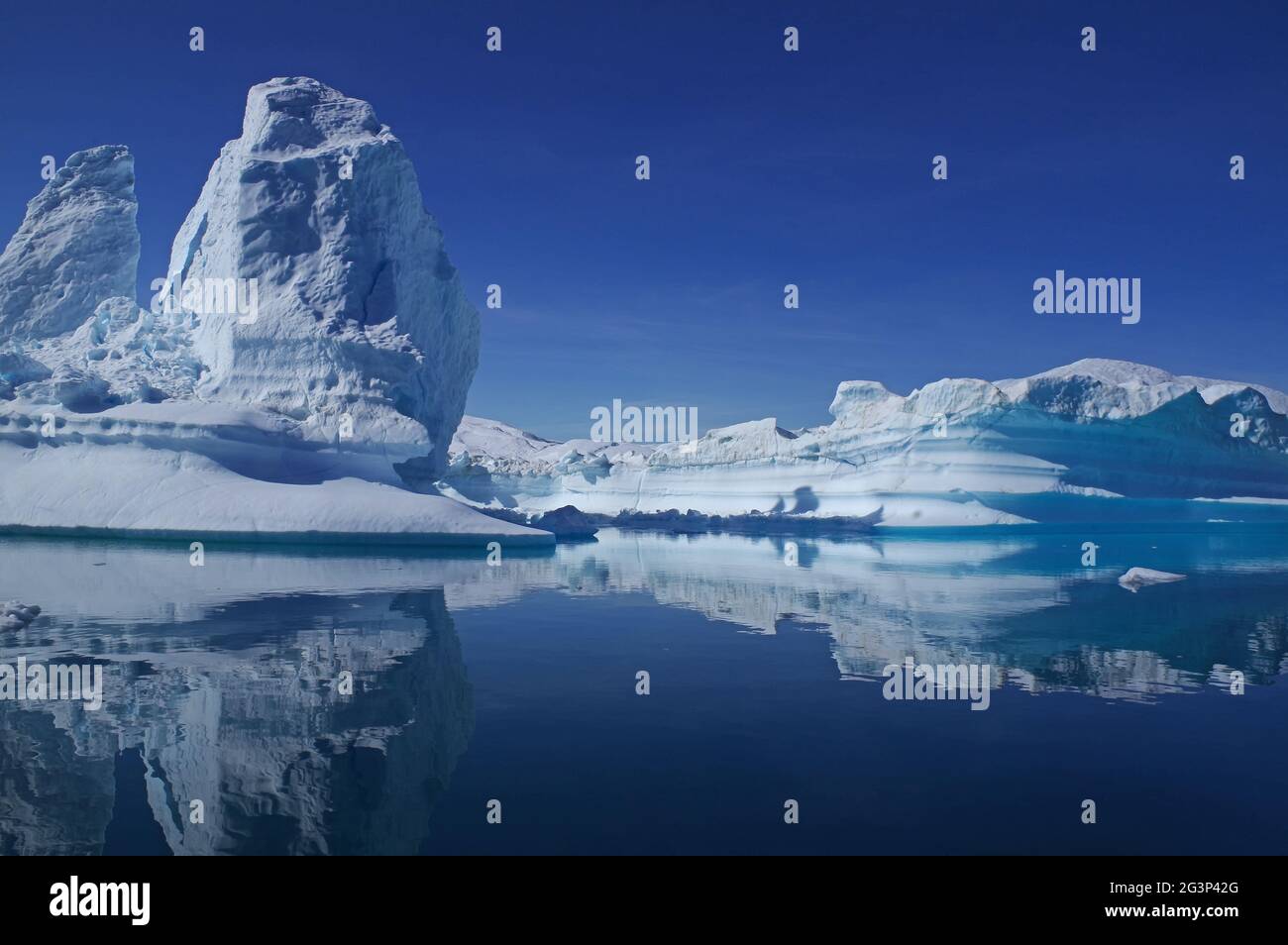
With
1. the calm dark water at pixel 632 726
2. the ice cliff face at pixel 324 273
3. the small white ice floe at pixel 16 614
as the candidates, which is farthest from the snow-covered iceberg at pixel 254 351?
the small white ice floe at pixel 16 614

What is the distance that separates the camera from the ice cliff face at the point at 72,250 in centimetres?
2758

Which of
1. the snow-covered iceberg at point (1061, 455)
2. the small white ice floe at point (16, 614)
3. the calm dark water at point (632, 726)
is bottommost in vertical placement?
the calm dark water at point (632, 726)

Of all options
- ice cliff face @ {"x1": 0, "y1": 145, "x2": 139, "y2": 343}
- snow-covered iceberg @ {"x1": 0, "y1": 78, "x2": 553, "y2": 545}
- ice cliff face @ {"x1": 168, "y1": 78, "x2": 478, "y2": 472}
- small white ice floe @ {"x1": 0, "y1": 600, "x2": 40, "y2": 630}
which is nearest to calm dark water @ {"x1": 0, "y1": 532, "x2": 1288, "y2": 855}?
small white ice floe @ {"x1": 0, "y1": 600, "x2": 40, "y2": 630}

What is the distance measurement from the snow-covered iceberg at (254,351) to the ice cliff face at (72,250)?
6 cm

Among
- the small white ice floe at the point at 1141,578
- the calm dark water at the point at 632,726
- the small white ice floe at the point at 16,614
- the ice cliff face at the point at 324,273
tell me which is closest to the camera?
the calm dark water at the point at 632,726

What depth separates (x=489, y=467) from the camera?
1751 inches

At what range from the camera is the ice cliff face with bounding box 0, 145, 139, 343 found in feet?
90.5

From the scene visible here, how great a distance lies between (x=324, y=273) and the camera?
25188mm

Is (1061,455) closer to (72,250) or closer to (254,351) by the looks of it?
(254,351)

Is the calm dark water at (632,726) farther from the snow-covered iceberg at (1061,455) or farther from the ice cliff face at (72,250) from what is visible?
the ice cliff face at (72,250)

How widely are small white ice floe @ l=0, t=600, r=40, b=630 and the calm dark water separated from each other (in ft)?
0.53

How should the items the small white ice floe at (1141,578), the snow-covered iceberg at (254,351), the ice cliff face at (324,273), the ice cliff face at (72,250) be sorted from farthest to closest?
the ice cliff face at (72,250), the ice cliff face at (324,273), the snow-covered iceberg at (254,351), the small white ice floe at (1141,578)

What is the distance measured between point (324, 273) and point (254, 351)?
2974 millimetres
